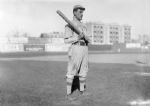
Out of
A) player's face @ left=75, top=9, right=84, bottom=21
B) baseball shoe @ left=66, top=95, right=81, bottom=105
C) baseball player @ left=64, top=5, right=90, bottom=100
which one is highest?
player's face @ left=75, top=9, right=84, bottom=21

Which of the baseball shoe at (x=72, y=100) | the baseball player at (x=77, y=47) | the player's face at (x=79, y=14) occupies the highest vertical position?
the player's face at (x=79, y=14)

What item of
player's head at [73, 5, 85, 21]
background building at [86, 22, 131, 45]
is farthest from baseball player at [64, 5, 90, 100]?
background building at [86, 22, 131, 45]

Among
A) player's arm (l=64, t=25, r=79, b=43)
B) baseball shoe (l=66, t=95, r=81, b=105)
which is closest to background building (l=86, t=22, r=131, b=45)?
baseball shoe (l=66, t=95, r=81, b=105)

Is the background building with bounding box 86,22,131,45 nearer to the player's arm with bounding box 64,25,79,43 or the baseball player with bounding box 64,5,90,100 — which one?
the baseball player with bounding box 64,5,90,100

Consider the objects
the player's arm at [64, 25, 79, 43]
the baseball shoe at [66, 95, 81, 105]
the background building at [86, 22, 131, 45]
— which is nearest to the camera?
the player's arm at [64, 25, 79, 43]

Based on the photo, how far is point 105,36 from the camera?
76.4 m

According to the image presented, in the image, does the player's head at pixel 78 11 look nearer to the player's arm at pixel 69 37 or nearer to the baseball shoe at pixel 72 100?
the player's arm at pixel 69 37

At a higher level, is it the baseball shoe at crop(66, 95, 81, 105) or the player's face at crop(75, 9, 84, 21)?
the player's face at crop(75, 9, 84, 21)

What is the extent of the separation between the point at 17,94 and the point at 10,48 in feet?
152

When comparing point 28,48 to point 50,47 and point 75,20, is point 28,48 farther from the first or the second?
point 75,20

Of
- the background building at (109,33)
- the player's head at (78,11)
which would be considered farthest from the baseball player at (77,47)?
the background building at (109,33)

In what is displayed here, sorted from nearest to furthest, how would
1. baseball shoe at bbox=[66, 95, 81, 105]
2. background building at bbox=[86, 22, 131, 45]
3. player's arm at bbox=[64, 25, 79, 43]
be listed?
player's arm at bbox=[64, 25, 79, 43], baseball shoe at bbox=[66, 95, 81, 105], background building at bbox=[86, 22, 131, 45]

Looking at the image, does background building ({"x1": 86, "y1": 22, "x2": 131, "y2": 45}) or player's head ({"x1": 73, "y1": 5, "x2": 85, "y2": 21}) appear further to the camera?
background building ({"x1": 86, "y1": 22, "x2": 131, "y2": 45})

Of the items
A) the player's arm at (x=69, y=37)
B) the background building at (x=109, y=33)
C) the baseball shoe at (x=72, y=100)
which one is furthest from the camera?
the background building at (x=109, y=33)
